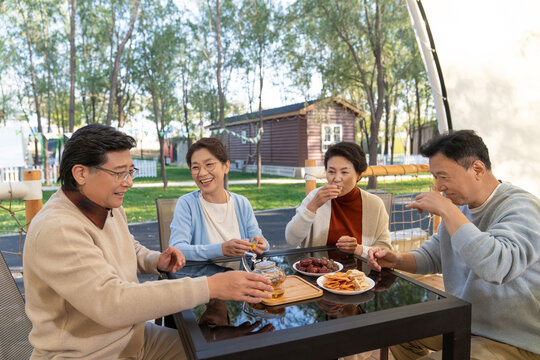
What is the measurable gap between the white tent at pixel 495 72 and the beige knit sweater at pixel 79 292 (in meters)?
2.97

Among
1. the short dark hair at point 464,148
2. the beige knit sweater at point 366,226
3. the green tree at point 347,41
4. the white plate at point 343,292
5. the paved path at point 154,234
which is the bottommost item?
the paved path at point 154,234

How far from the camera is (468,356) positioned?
4.50 feet

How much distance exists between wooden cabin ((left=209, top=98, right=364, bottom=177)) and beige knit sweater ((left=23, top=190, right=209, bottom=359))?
1539cm

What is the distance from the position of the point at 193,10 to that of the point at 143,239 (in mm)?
10555

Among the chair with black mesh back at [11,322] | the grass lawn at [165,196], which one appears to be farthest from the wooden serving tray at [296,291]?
the grass lawn at [165,196]

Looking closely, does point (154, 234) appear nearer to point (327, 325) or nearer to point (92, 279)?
point (92, 279)

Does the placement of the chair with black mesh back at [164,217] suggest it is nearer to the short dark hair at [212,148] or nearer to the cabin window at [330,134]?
the short dark hair at [212,148]

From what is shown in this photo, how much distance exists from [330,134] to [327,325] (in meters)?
17.8

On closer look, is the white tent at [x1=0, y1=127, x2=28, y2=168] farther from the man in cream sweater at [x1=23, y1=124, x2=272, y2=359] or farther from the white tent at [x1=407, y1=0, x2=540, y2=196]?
the white tent at [x1=407, y1=0, x2=540, y2=196]

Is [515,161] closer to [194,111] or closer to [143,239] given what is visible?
[143,239]

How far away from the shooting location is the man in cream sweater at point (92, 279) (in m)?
1.19

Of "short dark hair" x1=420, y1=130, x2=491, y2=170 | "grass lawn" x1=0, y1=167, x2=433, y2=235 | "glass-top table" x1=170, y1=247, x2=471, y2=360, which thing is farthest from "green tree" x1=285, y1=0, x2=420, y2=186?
"glass-top table" x1=170, y1=247, x2=471, y2=360

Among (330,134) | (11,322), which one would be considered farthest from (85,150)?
(330,134)

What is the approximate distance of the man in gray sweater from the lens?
1.38 m
